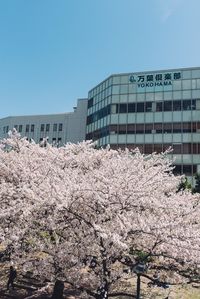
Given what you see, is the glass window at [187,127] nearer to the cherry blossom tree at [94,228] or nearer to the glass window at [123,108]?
the glass window at [123,108]

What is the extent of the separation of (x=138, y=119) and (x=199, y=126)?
766 cm

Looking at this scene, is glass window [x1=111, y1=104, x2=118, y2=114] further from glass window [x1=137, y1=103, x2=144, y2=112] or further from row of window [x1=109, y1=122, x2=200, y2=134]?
glass window [x1=137, y1=103, x2=144, y2=112]

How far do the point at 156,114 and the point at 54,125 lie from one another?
19.9 meters

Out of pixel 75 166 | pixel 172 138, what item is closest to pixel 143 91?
pixel 172 138

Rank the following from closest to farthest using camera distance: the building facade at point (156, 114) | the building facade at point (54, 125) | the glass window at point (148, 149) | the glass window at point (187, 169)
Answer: the glass window at point (187, 169) < the building facade at point (156, 114) < the glass window at point (148, 149) < the building facade at point (54, 125)

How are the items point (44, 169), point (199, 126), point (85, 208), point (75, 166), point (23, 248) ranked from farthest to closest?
point (199, 126) < point (75, 166) < point (44, 169) < point (23, 248) < point (85, 208)

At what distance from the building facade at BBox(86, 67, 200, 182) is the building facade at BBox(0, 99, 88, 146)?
22.1 feet

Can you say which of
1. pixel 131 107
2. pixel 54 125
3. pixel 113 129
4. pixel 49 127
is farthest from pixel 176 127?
pixel 49 127

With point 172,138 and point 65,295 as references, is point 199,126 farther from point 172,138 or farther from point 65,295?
point 65,295

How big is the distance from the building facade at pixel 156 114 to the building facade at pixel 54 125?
6.75 m

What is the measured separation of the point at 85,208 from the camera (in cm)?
966

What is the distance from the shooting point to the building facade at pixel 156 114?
147 ft

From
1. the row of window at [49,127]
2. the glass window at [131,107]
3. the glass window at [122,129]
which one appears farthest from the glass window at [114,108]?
the row of window at [49,127]

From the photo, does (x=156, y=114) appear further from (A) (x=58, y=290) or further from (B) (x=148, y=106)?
(A) (x=58, y=290)
